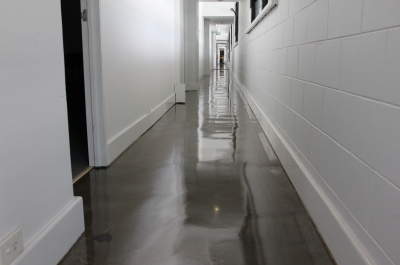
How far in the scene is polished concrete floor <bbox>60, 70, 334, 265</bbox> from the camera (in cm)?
165

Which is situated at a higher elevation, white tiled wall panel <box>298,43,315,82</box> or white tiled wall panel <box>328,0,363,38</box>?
white tiled wall panel <box>328,0,363,38</box>

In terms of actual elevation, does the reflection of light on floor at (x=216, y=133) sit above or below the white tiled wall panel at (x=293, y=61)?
below

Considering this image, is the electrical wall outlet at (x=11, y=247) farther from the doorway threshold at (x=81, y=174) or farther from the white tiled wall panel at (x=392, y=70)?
the white tiled wall panel at (x=392, y=70)

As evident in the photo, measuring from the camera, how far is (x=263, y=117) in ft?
14.8

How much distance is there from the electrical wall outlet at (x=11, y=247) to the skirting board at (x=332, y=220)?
1.25 m

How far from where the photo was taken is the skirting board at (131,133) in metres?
3.14

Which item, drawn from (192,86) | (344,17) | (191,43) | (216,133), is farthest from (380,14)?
(191,43)

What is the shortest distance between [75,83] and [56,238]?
1.59 metres

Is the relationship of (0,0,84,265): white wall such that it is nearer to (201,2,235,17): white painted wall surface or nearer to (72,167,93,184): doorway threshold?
(72,167,93,184): doorway threshold

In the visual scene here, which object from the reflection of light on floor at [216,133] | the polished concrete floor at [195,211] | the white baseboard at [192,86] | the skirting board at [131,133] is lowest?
the polished concrete floor at [195,211]

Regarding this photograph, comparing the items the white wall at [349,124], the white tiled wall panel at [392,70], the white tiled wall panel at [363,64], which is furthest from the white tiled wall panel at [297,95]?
the white tiled wall panel at [392,70]

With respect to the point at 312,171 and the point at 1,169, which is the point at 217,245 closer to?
the point at 312,171

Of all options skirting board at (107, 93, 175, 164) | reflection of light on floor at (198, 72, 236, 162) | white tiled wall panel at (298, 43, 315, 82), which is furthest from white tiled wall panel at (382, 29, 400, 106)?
skirting board at (107, 93, 175, 164)

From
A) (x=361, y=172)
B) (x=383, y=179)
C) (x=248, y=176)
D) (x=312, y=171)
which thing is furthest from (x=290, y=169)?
(x=383, y=179)
